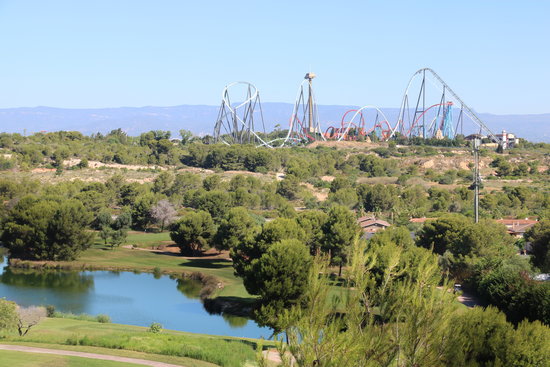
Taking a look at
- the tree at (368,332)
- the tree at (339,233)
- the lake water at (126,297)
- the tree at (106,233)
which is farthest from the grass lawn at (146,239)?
the tree at (368,332)

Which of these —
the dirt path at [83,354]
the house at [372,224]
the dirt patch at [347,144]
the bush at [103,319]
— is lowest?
the bush at [103,319]

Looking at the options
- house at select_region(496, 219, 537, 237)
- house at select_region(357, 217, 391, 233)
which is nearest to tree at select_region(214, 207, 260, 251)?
house at select_region(357, 217, 391, 233)

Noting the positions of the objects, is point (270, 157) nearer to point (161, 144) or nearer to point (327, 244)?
point (161, 144)

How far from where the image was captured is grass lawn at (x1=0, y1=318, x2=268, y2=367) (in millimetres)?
24141

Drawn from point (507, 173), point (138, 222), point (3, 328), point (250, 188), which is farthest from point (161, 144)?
point (3, 328)

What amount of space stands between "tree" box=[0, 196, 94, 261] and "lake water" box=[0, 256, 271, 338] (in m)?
2.00

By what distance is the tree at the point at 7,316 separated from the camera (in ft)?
81.3

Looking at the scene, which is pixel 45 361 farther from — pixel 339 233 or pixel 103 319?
pixel 339 233

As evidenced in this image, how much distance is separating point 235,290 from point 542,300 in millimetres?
17187

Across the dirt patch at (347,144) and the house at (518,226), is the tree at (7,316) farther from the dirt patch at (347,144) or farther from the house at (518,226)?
the dirt patch at (347,144)

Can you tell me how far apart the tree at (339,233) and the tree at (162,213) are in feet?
63.9

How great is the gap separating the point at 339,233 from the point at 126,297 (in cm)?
1343

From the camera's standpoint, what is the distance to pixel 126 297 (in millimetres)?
39000

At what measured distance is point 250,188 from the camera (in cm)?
7706
